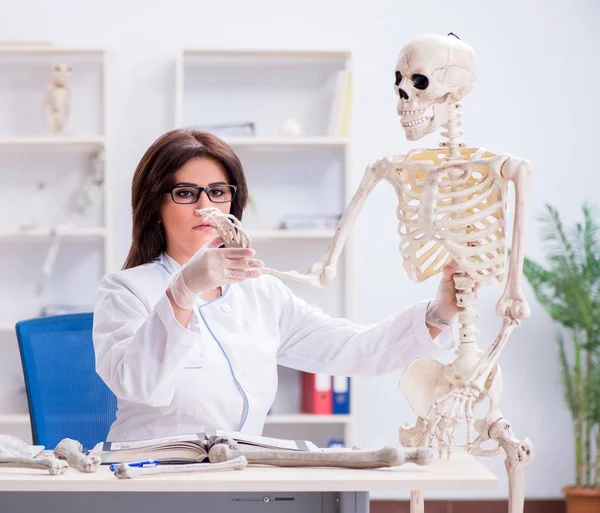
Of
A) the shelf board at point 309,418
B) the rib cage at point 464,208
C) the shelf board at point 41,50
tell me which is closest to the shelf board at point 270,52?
the shelf board at point 41,50

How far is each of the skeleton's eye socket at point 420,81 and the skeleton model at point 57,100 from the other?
2.48 metres

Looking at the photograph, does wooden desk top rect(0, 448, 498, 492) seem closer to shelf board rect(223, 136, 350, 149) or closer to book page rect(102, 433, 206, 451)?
book page rect(102, 433, 206, 451)

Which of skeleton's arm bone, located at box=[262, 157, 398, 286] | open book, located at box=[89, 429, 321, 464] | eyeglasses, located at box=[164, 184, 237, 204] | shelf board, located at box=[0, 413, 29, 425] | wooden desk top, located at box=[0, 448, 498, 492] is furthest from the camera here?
shelf board, located at box=[0, 413, 29, 425]

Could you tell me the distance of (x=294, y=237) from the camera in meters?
3.92

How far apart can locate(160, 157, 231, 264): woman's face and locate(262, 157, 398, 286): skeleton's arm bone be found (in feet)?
1.20

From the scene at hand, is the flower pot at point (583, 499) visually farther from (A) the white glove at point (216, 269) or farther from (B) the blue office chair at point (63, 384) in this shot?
(A) the white glove at point (216, 269)

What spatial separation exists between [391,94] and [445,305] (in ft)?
8.25

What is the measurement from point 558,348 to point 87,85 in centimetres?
245

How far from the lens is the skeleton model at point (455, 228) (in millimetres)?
1687

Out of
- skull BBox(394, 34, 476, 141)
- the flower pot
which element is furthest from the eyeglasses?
the flower pot

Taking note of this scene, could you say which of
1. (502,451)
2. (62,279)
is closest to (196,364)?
(502,451)

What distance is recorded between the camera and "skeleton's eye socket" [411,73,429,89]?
5.80 feet

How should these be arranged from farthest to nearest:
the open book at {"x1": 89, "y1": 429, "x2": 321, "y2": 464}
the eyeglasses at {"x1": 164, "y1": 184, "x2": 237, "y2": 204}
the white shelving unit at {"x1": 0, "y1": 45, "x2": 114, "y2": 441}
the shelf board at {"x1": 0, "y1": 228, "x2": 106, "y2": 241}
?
the white shelving unit at {"x1": 0, "y1": 45, "x2": 114, "y2": 441}
the shelf board at {"x1": 0, "y1": 228, "x2": 106, "y2": 241}
the eyeglasses at {"x1": 164, "y1": 184, "x2": 237, "y2": 204}
the open book at {"x1": 89, "y1": 429, "x2": 321, "y2": 464}

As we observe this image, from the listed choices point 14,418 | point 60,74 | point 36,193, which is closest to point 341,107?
point 60,74
